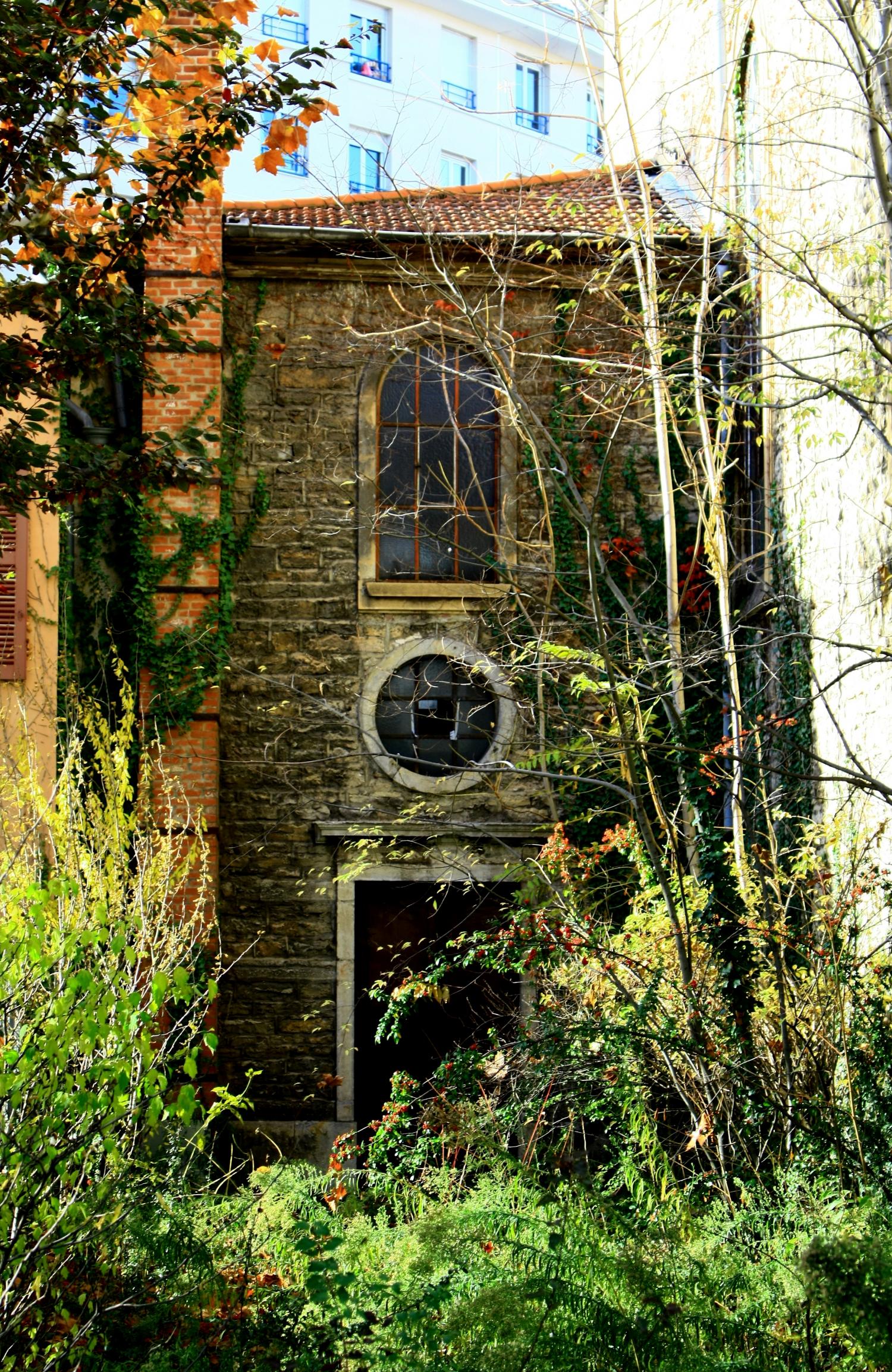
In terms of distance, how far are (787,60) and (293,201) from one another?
14.3ft

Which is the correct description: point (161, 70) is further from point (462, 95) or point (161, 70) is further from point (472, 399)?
point (462, 95)

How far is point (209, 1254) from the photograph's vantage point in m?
4.41

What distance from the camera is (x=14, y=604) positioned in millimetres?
8875

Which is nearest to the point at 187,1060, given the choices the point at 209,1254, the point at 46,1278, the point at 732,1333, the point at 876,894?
the point at 46,1278

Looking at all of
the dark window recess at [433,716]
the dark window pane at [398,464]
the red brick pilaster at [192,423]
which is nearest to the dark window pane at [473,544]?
the dark window pane at [398,464]

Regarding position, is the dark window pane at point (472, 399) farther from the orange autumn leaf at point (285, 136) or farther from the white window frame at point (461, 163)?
the white window frame at point (461, 163)

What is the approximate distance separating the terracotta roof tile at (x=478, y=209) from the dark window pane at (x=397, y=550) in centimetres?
201

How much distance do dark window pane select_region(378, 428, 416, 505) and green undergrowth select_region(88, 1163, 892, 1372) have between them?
18.6ft

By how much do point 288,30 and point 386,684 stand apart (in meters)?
22.4

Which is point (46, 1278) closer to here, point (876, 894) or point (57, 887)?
point (57, 887)

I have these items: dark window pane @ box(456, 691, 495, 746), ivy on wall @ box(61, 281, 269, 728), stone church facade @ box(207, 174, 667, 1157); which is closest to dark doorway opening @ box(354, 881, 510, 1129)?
stone church facade @ box(207, 174, 667, 1157)

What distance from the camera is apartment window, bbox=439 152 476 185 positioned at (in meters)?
28.0

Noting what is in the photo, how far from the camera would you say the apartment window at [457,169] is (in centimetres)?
2802

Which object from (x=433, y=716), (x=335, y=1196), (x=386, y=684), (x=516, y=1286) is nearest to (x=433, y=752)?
(x=433, y=716)
